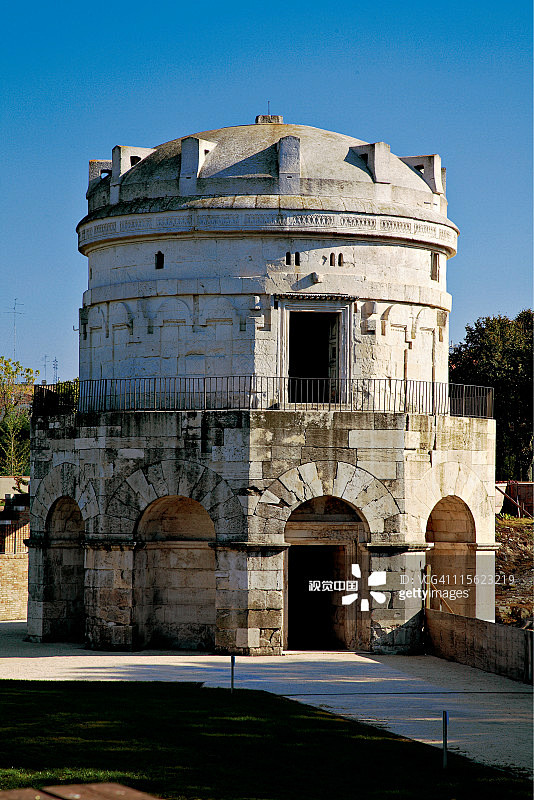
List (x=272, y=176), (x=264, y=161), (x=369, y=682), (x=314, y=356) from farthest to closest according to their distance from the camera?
(x=314, y=356) → (x=264, y=161) → (x=272, y=176) → (x=369, y=682)

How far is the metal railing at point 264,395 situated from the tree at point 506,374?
23.8m

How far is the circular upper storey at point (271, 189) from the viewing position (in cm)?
2967

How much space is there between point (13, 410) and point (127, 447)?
3775 cm

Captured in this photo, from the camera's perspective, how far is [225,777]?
14766 mm

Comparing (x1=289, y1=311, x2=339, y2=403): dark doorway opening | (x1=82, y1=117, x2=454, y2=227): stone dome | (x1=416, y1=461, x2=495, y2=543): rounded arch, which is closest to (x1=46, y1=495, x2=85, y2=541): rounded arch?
(x1=289, y1=311, x2=339, y2=403): dark doorway opening

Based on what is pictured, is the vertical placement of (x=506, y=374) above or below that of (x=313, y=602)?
above

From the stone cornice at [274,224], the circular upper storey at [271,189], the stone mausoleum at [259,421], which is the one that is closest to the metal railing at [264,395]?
the stone mausoleum at [259,421]

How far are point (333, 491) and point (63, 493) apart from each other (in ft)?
24.2

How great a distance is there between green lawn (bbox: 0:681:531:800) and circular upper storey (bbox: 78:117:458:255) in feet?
44.0

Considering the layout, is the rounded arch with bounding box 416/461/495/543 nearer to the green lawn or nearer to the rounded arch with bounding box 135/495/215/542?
the rounded arch with bounding box 135/495/215/542

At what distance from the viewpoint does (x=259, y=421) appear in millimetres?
27609

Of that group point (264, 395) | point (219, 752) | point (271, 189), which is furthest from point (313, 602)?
point (219, 752)

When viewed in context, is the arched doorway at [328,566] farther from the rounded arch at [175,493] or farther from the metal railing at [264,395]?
the metal railing at [264,395]

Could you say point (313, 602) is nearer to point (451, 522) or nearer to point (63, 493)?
point (451, 522)
